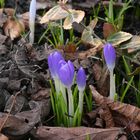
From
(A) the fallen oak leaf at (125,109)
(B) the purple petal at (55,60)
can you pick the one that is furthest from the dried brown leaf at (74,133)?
(B) the purple petal at (55,60)

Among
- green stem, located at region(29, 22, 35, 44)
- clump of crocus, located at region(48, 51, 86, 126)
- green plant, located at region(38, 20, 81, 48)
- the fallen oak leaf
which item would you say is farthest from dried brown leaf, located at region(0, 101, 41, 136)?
green stem, located at region(29, 22, 35, 44)

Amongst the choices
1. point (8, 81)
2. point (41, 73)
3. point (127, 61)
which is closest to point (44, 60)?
point (41, 73)

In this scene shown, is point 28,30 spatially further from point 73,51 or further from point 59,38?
point 73,51

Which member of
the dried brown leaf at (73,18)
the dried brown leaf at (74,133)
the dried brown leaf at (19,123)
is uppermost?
the dried brown leaf at (73,18)

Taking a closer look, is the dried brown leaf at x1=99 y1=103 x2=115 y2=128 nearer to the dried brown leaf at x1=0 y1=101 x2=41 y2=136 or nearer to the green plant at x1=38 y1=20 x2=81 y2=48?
the dried brown leaf at x1=0 y1=101 x2=41 y2=136

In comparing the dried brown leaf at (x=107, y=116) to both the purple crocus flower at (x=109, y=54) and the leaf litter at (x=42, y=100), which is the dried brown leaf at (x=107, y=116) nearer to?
the leaf litter at (x=42, y=100)

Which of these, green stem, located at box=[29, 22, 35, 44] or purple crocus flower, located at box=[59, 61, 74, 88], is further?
green stem, located at box=[29, 22, 35, 44]

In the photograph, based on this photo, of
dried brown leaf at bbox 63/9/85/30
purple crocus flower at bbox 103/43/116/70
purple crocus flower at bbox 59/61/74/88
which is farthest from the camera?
dried brown leaf at bbox 63/9/85/30

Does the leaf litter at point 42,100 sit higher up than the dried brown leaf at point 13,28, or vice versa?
the dried brown leaf at point 13,28
